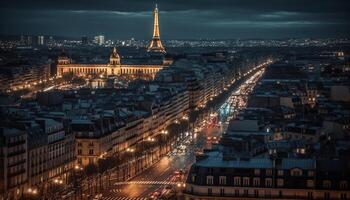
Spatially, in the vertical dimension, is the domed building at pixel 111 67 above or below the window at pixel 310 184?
below

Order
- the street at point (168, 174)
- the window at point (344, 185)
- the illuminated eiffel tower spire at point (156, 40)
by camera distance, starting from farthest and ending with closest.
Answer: the illuminated eiffel tower spire at point (156, 40)
the street at point (168, 174)
the window at point (344, 185)

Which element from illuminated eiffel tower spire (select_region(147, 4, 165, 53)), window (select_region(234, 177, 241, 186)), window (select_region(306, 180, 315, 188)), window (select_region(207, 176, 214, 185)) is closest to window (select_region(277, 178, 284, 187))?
window (select_region(306, 180, 315, 188))

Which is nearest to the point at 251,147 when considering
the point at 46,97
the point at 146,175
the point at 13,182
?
the point at 146,175

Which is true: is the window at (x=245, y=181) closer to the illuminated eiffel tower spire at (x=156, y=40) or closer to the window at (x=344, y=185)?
the window at (x=344, y=185)

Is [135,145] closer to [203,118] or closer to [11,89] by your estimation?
[203,118]

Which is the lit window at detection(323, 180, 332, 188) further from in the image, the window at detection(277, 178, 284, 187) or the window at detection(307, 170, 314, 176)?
the window at detection(277, 178, 284, 187)

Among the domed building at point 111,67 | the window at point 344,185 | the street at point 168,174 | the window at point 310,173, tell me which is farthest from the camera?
the domed building at point 111,67

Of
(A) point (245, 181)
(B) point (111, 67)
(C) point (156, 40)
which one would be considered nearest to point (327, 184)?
(A) point (245, 181)

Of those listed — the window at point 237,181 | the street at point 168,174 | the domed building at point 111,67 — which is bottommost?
the domed building at point 111,67

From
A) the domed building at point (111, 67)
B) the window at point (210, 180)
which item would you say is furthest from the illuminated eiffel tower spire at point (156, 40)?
the window at point (210, 180)

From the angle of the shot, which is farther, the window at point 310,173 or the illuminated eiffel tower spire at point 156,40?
the illuminated eiffel tower spire at point 156,40

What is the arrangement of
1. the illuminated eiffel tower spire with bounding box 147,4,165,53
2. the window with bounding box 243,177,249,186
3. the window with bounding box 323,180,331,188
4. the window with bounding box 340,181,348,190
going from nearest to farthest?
the window with bounding box 340,181,348,190 → the window with bounding box 323,180,331,188 → the window with bounding box 243,177,249,186 → the illuminated eiffel tower spire with bounding box 147,4,165,53
